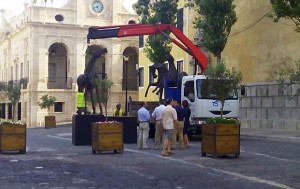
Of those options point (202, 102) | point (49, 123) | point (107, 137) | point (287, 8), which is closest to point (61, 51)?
point (49, 123)

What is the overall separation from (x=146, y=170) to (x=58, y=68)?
43990 mm

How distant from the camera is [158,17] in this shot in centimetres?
3509

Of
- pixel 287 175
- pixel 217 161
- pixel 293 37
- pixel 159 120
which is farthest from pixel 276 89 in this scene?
pixel 287 175

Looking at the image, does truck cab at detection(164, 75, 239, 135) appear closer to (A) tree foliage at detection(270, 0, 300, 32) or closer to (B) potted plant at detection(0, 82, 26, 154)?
(A) tree foliage at detection(270, 0, 300, 32)

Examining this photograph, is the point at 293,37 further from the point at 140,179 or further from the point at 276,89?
the point at 140,179

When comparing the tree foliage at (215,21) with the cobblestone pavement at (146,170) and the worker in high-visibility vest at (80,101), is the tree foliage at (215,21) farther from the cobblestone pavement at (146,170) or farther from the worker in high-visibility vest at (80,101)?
the cobblestone pavement at (146,170)

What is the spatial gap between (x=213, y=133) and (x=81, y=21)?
39.2 metres

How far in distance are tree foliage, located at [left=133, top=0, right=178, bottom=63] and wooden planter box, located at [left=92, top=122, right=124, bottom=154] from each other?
18093 mm

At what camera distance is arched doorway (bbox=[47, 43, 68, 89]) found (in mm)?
53750

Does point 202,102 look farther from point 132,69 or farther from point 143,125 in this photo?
point 132,69

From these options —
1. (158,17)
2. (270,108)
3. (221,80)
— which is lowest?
(270,108)

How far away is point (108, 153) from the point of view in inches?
682

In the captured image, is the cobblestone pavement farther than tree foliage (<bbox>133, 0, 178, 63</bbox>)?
No

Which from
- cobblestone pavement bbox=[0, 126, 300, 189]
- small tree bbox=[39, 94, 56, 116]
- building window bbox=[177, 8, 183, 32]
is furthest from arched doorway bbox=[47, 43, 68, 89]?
cobblestone pavement bbox=[0, 126, 300, 189]
